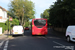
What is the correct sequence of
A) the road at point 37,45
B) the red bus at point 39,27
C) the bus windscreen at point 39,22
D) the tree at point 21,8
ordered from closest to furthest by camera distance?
the road at point 37,45 → the red bus at point 39,27 → the bus windscreen at point 39,22 → the tree at point 21,8

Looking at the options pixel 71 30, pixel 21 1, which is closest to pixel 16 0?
pixel 21 1

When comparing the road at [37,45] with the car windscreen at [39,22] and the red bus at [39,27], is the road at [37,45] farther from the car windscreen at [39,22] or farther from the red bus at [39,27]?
the car windscreen at [39,22]

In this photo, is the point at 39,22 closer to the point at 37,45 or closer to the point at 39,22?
the point at 39,22

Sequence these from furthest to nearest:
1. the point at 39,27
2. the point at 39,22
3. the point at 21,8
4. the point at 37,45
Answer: the point at 21,8 → the point at 39,22 → the point at 39,27 → the point at 37,45

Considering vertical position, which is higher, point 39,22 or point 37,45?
point 39,22

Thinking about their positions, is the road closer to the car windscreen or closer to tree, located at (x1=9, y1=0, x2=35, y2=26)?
the car windscreen

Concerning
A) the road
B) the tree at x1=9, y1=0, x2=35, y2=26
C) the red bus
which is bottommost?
the road

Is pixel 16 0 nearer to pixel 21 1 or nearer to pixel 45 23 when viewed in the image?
pixel 21 1

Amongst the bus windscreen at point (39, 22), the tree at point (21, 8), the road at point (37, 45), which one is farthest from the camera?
the tree at point (21, 8)

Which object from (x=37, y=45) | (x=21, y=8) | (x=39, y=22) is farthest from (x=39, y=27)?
(x=21, y=8)

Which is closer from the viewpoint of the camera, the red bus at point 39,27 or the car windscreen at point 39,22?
the red bus at point 39,27

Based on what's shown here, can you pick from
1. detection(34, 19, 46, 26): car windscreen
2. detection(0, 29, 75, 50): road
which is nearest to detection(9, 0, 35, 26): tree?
detection(34, 19, 46, 26): car windscreen

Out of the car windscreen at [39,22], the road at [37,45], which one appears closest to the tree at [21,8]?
the car windscreen at [39,22]

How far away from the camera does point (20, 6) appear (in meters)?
55.9
